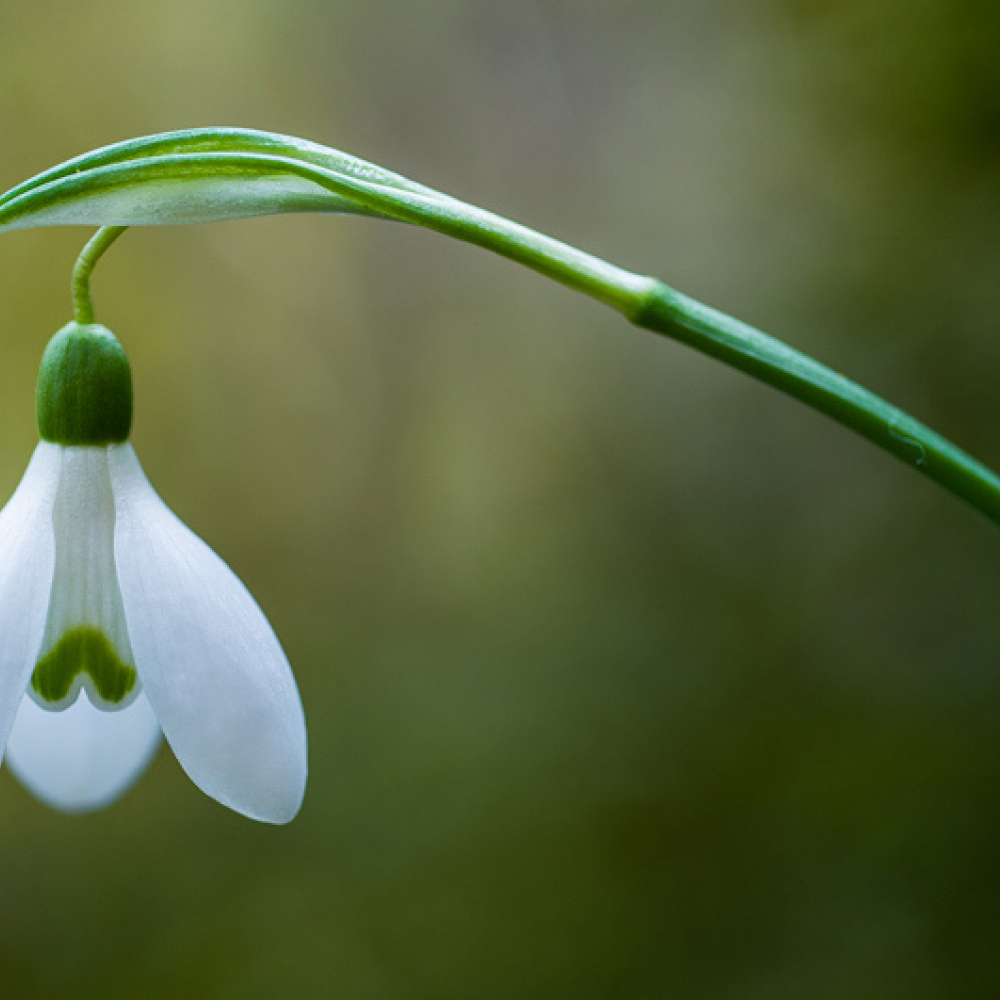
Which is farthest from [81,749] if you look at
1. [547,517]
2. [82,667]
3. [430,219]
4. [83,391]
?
[547,517]

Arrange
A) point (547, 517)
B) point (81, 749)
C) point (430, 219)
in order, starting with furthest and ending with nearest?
point (547, 517) → point (81, 749) → point (430, 219)

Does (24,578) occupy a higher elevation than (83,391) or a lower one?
lower

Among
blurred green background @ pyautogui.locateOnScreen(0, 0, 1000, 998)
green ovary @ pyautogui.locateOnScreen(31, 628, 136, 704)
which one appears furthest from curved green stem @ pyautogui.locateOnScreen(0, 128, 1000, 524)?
blurred green background @ pyautogui.locateOnScreen(0, 0, 1000, 998)

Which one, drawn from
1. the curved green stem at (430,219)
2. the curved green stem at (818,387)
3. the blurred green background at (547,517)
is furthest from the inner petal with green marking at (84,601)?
the blurred green background at (547,517)

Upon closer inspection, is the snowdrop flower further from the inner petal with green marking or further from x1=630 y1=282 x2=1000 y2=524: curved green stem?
x1=630 y1=282 x2=1000 y2=524: curved green stem

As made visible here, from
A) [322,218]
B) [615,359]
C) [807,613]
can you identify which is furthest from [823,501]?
[322,218]

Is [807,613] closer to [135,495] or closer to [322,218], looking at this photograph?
[322,218]

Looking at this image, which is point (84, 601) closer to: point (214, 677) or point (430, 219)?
point (214, 677)

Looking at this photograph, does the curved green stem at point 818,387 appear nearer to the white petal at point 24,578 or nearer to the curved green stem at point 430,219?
the curved green stem at point 430,219
